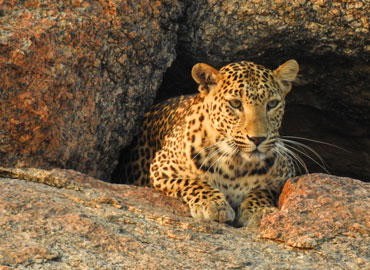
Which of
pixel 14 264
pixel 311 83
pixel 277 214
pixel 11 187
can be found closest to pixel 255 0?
pixel 311 83

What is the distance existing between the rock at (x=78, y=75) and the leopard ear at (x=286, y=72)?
1.32 meters

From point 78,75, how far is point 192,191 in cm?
157

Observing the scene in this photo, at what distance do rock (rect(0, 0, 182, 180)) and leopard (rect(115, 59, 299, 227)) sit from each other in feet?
2.14

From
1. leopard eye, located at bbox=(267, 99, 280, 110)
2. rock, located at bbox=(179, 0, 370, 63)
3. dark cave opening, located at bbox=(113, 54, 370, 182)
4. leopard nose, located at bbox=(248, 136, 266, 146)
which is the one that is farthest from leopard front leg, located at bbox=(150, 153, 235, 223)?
dark cave opening, located at bbox=(113, 54, 370, 182)

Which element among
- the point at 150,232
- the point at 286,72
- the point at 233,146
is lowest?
the point at 150,232

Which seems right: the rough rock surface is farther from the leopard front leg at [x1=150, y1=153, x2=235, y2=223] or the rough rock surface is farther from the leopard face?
the leopard face

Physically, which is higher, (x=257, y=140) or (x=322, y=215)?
(x=257, y=140)

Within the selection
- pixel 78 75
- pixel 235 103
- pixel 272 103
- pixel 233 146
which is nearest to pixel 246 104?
pixel 235 103

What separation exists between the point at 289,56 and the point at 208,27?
102 cm

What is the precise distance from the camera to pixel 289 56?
8.02 m

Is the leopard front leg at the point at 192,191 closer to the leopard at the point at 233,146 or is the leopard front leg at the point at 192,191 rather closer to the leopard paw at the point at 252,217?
the leopard at the point at 233,146

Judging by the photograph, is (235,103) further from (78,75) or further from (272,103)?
(78,75)

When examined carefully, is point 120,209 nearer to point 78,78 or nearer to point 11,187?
point 11,187

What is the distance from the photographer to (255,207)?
20.7 ft
